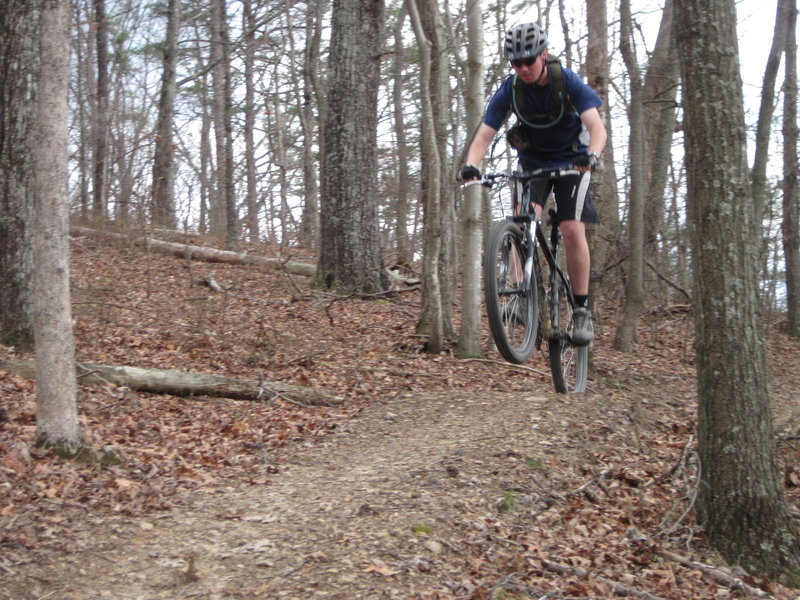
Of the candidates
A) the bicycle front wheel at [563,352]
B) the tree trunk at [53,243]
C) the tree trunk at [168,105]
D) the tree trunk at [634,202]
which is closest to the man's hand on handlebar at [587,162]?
the bicycle front wheel at [563,352]

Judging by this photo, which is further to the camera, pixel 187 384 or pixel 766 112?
pixel 766 112

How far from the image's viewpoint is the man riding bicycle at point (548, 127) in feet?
17.0

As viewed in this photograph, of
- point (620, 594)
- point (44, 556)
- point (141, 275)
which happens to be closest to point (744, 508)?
point (620, 594)

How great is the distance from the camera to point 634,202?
1074 centimetres

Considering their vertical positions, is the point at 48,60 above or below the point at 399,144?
below

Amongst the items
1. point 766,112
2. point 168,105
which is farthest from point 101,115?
point 766,112

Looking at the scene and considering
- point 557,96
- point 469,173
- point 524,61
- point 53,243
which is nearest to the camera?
point 53,243

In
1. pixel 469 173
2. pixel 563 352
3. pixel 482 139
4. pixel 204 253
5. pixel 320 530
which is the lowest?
pixel 320 530

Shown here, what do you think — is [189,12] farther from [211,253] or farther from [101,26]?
[211,253]

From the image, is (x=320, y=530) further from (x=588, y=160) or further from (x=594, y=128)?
(x=594, y=128)

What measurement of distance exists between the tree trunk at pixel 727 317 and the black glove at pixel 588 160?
2.59 ft

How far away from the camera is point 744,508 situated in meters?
4.66

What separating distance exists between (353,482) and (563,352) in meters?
2.52

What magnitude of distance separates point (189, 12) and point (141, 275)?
9.65 m
